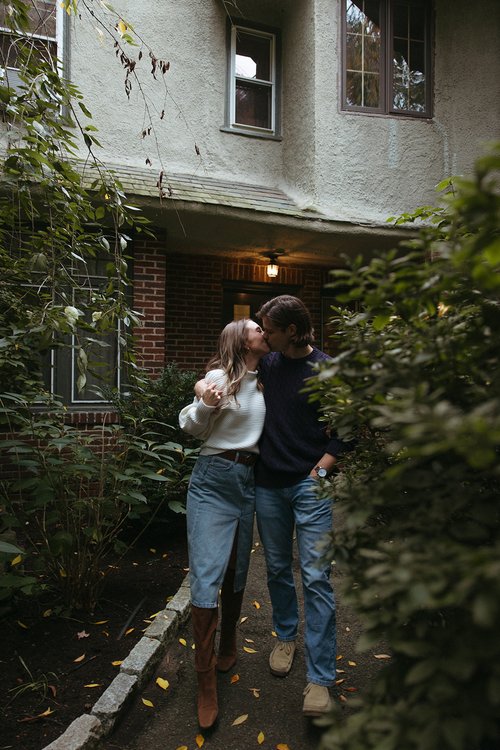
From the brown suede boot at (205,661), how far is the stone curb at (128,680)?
38 cm

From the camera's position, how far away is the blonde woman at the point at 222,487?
101 inches

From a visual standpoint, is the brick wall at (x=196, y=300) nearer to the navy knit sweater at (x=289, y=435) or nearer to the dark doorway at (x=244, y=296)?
the dark doorway at (x=244, y=296)

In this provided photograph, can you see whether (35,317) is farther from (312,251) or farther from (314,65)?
(314,65)

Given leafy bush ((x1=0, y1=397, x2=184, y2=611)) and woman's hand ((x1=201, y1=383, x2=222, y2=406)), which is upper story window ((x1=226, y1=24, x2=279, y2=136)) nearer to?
leafy bush ((x1=0, y1=397, x2=184, y2=611))

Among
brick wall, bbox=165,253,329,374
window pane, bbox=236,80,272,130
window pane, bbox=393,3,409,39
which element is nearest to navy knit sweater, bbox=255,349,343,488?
brick wall, bbox=165,253,329,374

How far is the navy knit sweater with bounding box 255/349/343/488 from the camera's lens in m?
2.79

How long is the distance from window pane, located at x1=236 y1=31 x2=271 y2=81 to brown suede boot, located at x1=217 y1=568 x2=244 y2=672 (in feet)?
21.8

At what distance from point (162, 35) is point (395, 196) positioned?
343cm

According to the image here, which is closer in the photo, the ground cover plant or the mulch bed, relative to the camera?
the mulch bed

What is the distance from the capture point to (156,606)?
3684 millimetres

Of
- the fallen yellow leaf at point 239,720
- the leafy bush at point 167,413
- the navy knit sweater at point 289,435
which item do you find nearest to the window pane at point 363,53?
the leafy bush at point 167,413

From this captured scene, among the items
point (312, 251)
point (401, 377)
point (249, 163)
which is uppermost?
point (249, 163)

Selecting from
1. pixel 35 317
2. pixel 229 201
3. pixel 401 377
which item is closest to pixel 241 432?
pixel 35 317

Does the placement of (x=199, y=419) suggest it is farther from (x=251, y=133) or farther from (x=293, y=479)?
(x=251, y=133)
